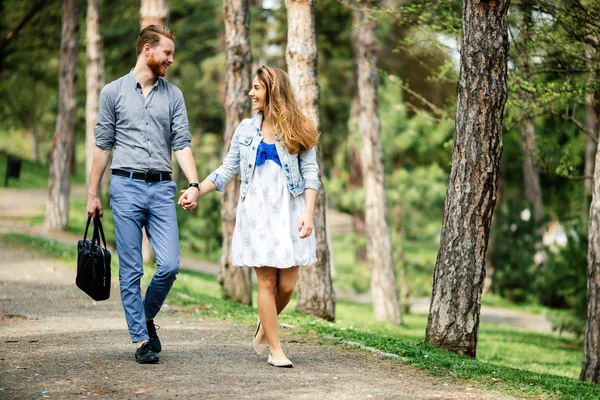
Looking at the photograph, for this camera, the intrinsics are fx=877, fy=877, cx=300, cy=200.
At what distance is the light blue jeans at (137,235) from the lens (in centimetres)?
657

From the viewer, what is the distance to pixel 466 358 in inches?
318

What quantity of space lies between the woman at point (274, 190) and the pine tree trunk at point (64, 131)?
1612 cm

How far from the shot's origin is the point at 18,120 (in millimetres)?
44969

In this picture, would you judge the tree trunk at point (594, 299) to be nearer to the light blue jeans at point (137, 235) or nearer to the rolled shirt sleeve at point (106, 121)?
the light blue jeans at point (137, 235)

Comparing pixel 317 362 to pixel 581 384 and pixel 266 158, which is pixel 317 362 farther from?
pixel 581 384

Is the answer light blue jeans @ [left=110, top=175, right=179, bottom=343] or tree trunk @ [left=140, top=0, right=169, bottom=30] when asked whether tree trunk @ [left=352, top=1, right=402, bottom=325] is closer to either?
tree trunk @ [left=140, top=0, right=169, bottom=30]

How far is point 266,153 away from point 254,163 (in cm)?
12

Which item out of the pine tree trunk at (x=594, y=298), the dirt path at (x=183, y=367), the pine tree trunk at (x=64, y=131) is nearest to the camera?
the dirt path at (x=183, y=367)

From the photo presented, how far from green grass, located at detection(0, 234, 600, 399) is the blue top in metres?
2.10

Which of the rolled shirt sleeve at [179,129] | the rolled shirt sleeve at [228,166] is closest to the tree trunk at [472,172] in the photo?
the rolled shirt sleeve at [228,166]

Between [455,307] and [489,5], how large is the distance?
112 inches

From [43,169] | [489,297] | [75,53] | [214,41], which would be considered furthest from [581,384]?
[43,169]

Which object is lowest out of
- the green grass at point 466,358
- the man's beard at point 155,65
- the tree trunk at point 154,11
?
the green grass at point 466,358

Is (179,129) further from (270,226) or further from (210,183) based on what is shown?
(270,226)
